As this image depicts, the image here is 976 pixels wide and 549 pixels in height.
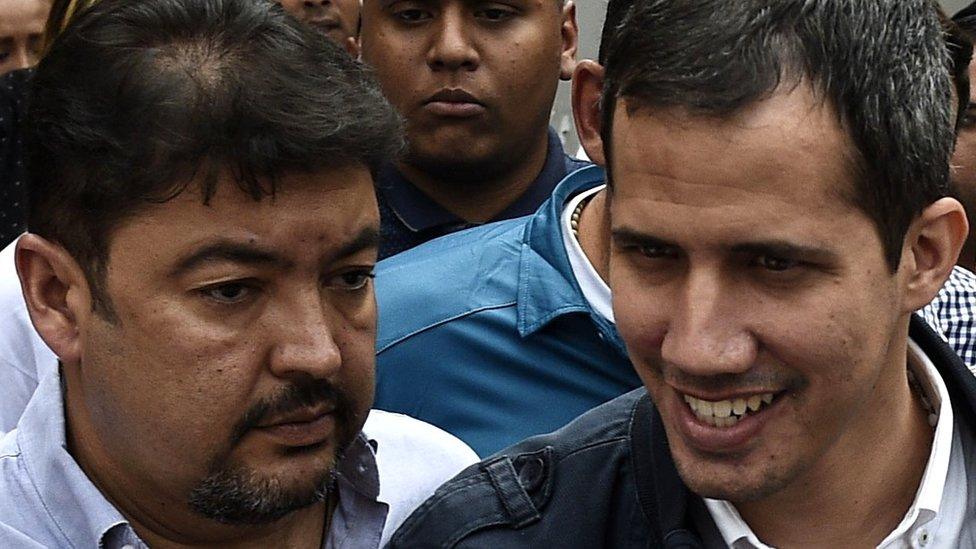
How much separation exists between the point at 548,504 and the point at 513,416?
596 mm

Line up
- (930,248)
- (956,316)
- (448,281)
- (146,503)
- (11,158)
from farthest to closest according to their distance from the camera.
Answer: (11,158), (956,316), (448,281), (146,503), (930,248)

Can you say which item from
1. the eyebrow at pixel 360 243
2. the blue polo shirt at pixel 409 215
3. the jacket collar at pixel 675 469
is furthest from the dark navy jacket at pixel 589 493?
the blue polo shirt at pixel 409 215

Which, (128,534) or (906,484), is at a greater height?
(906,484)

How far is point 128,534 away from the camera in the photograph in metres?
2.39

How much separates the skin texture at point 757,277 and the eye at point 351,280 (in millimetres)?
420

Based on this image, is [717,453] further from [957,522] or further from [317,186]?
[317,186]

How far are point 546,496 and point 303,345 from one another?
41 centimetres

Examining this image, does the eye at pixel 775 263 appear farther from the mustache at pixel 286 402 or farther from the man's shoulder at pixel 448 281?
the man's shoulder at pixel 448 281

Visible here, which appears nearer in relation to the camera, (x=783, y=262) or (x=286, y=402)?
(x=783, y=262)

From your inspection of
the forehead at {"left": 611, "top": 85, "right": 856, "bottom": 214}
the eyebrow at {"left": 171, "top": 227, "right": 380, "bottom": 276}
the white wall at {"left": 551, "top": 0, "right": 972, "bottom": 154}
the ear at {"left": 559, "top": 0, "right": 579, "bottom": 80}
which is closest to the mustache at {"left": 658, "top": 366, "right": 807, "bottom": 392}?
the forehead at {"left": 611, "top": 85, "right": 856, "bottom": 214}

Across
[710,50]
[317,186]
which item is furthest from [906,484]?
[317,186]

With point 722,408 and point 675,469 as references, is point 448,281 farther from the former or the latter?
point 722,408

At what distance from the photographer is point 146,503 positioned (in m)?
2.46

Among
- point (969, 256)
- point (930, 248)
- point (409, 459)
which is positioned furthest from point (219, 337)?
point (969, 256)
